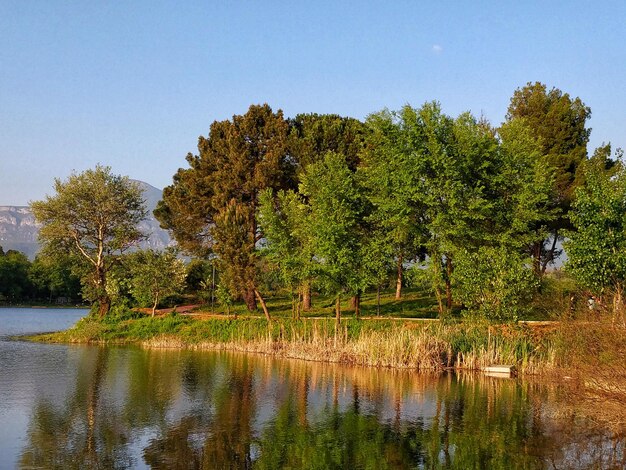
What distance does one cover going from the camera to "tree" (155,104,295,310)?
215 feet

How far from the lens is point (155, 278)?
63375 mm

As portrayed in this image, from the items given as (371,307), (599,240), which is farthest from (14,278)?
(599,240)

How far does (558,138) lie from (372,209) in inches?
848

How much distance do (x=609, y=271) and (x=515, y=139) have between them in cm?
1787

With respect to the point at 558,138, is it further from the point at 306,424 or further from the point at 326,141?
the point at 306,424

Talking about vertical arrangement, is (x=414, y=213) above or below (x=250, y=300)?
above

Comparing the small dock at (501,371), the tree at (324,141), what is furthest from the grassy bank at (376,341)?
the tree at (324,141)

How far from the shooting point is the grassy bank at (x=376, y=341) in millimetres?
38844

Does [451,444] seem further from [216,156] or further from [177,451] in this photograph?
[216,156]

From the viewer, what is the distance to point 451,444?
72.7 ft

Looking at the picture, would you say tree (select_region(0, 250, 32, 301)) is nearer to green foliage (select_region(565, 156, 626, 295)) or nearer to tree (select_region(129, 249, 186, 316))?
tree (select_region(129, 249, 186, 316))

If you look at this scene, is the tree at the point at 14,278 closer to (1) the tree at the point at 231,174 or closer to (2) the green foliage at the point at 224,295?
(1) the tree at the point at 231,174

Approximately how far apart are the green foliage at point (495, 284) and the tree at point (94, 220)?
Result: 123 ft

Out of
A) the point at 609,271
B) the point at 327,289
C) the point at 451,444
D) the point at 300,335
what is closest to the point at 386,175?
the point at 327,289
